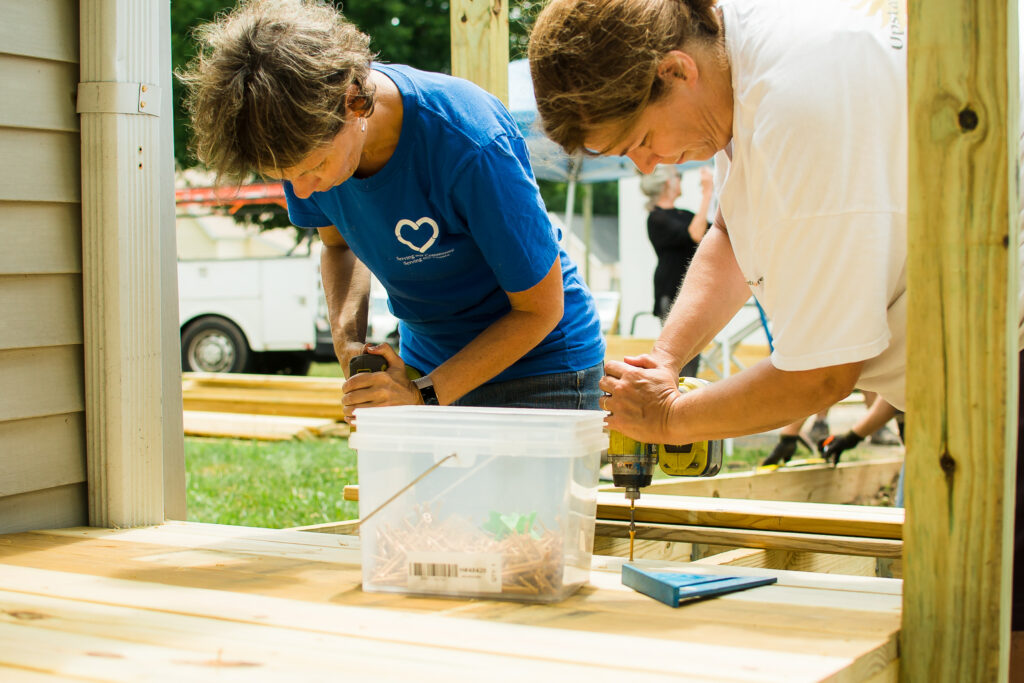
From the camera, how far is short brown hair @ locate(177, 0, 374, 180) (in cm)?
167

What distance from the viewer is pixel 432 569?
1.56m

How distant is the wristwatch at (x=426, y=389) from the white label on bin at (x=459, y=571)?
560 mm

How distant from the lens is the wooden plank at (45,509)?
2248 mm

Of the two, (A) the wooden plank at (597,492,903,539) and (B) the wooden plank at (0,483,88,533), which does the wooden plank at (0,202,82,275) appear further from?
(A) the wooden plank at (597,492,903,539)

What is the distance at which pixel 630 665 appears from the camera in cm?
123

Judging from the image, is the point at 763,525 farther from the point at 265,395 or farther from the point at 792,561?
the point at 265,395

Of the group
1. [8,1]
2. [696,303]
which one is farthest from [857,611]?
[8,1]

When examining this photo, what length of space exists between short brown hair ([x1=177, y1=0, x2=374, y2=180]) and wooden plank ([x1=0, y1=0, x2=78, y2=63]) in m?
0.68

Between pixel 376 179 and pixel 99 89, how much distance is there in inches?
31.7

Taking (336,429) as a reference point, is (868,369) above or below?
above

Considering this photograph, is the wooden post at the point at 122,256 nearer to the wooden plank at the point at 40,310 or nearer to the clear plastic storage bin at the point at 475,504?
the wooden plank at the point at 40,310

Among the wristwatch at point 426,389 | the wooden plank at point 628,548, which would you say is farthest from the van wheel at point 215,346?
the wristwatch at point 426,389

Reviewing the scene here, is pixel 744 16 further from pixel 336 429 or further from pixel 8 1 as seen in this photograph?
pixel 336 429

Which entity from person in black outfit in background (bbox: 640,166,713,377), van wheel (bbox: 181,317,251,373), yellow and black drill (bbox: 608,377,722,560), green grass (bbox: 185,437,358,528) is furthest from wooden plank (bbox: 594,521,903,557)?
van wheel (bbox: 181,317,251,373)
